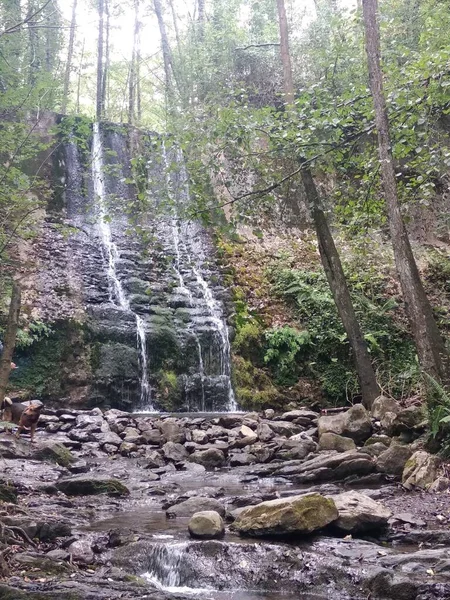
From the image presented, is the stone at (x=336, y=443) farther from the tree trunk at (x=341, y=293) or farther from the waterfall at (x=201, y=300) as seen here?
the waterfall at (x=201, y=300)

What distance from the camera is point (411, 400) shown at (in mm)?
11094

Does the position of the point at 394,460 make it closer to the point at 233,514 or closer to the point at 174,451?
the point at 233,514

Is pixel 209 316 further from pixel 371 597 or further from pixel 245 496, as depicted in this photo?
pixel 371 597

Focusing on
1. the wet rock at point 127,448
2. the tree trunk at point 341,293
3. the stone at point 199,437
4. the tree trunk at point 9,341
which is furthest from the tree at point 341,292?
the tree trunk at point 9,341

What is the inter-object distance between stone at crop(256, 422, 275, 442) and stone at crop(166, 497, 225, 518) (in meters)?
3.67

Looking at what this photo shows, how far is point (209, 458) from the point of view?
28.6 feet

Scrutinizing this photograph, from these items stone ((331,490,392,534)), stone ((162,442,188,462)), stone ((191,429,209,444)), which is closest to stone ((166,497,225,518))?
stone ((331,490,392,534))

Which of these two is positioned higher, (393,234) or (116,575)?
(393,234)

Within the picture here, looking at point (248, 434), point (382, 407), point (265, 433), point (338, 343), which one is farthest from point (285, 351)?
point (248, 434)

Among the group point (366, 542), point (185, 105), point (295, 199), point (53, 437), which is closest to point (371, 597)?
point (366, 542)

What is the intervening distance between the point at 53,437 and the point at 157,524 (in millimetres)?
4911

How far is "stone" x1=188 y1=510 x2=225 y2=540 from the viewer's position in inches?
192

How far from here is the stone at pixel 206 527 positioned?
4875mm

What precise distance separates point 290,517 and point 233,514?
0.97 meters
